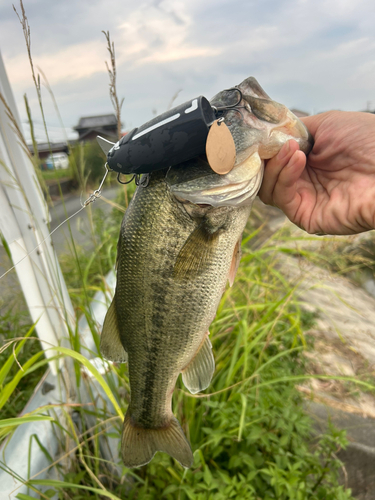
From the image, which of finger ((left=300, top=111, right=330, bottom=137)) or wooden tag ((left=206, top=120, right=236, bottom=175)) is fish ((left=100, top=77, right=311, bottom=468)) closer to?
wooden tag ((left=206, top=120, right=236, bottom=175))

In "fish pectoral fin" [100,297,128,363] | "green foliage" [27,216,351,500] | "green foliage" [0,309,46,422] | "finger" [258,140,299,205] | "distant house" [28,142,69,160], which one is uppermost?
"distant house" [28,142,69,160]

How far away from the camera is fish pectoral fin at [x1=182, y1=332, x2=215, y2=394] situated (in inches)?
52.6

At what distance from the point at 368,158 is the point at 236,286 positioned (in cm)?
194

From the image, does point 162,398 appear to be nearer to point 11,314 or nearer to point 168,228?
point 168,228

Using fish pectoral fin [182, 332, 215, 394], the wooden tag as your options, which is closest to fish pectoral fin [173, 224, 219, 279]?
the wooden tag

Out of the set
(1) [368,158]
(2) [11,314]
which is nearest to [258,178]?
(1) [368,158]

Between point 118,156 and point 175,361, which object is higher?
point 118,156

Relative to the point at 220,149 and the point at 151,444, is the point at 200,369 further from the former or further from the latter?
the point at 220,149

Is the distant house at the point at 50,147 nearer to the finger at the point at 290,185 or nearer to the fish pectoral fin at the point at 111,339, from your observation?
the fish pectoral fin at the point at 111,339

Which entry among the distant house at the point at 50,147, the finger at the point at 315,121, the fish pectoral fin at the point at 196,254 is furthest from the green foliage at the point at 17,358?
the finger at the point at 315,121

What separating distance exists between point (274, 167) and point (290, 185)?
0.22 meters

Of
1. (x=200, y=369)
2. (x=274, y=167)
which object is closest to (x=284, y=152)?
(x=274, y=167)

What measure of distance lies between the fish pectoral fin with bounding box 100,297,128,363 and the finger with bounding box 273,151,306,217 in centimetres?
88

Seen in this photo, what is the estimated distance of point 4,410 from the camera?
212 centimetres
